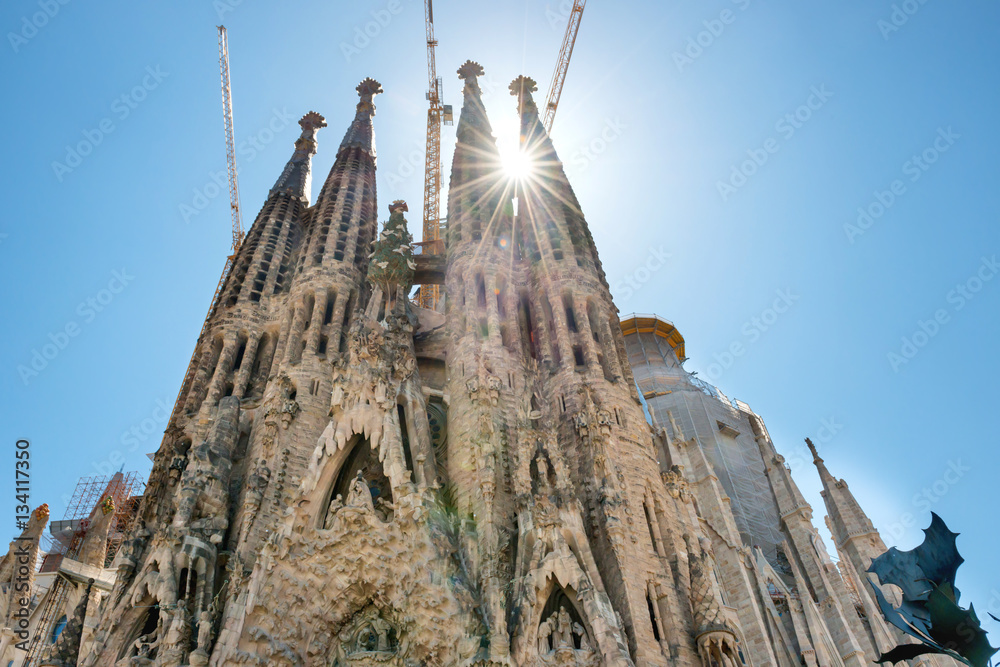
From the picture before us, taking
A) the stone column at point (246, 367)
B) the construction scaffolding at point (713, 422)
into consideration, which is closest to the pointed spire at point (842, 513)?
the construction scaffolding at point (713, 422)

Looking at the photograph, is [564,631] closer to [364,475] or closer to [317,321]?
[364,475]

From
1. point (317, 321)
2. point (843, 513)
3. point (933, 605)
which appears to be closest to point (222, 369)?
point (317, 321)

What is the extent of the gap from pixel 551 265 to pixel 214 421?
38.9 feet

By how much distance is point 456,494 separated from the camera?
19938 millimetres

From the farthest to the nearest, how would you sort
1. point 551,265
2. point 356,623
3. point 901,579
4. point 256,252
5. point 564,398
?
point 256,252 → point 551,265 → point 564,398 → point 356,623 → point 901,579

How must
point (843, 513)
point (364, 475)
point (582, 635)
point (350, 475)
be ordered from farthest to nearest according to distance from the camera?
point (843, 513) → point (364, 475) → point (350, 475) → point (582, 635)

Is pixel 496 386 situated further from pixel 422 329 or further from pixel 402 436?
pixel 422 329

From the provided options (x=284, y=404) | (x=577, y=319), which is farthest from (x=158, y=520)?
(x=577, y=319)

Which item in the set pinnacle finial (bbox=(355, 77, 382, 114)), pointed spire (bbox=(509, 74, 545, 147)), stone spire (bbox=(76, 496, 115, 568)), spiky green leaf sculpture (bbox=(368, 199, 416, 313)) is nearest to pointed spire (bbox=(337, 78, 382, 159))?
pinnacle finial (bbox=(355, 77, 382, 114))

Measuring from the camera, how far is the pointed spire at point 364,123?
38.1 metres

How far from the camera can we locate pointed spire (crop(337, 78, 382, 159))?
38062 millimetres

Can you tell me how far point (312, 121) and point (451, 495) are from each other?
1063 inches

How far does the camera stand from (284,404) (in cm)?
2309

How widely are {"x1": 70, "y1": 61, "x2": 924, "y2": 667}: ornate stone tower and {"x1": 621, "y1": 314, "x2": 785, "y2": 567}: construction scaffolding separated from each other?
0.48 m
